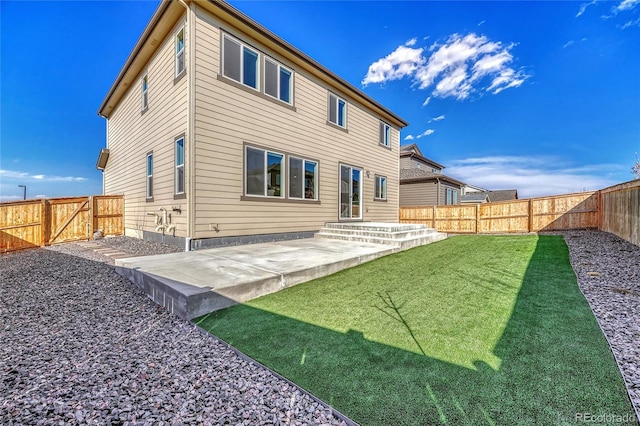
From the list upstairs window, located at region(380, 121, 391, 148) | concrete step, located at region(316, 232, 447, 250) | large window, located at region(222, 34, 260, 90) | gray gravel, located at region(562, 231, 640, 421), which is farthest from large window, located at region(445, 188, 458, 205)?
large window, located at region(222, 34, 260, 90)

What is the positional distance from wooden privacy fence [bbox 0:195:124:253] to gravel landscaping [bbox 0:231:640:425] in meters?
4.46

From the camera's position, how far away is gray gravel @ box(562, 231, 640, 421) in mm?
2055

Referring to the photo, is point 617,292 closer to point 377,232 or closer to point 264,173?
point 377,232

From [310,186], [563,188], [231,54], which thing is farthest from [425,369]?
[563,188]

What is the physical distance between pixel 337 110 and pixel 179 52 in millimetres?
5456

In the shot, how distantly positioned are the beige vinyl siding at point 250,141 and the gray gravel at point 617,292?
21.6 feet

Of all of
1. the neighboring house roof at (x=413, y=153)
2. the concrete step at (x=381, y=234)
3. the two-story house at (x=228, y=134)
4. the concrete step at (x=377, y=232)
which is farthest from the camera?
the neighboring house roof at (x=413, y=153)

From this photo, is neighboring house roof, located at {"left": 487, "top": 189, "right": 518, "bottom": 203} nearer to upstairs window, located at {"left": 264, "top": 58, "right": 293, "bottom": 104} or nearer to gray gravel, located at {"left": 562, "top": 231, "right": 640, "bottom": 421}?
gray gravel, located at {"left": 562, "top": 231, "right": 640, "bottom": 421}

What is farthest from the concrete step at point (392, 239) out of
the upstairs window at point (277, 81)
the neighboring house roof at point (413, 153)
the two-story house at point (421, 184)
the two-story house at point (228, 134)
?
the neighboring house roof at point (413, 153)

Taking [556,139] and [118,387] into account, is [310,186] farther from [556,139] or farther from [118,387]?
[556,139]

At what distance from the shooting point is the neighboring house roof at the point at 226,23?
20.6 ft

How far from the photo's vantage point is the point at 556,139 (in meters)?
18.0

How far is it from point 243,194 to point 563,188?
111 feet

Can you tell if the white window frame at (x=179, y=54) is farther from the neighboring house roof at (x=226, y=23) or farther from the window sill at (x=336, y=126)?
the window sill at (x=336, y=126)
